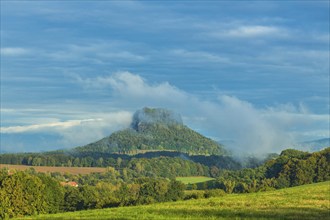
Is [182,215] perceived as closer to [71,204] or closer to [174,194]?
[71,204]

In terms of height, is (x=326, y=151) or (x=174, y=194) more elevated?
(x=326, y=151)

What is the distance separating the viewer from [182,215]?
109ft

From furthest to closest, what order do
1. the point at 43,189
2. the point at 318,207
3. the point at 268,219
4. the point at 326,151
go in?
1. the point at 326,151
2. the point at 43,189
3. the point at 318,207
4. the point at 268,219

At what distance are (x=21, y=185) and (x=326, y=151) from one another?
111 metres

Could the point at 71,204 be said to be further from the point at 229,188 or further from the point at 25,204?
the point at 229,188

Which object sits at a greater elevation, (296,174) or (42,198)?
(296,174)

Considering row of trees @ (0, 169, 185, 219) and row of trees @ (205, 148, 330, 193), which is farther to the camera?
row of trees @ (205, 148, 330, 193)

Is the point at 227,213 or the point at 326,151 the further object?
the point at 326,151

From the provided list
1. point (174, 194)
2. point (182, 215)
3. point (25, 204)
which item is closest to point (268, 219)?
point (182, 215)

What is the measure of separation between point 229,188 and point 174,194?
34.8 metres

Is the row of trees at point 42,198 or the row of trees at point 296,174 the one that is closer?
the row of trees at point 42,198

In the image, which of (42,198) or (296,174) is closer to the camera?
(42,198)

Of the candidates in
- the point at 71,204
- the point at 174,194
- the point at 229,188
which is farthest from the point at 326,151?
the point at 71,204

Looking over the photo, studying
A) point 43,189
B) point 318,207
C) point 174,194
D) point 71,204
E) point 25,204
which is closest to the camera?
point 318,207
